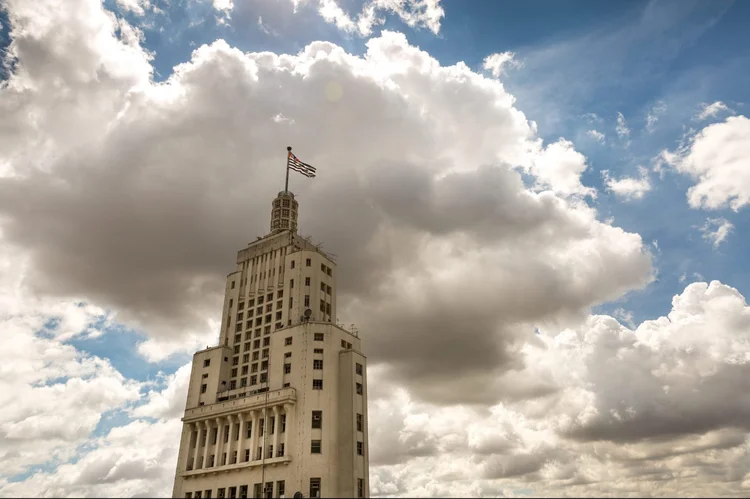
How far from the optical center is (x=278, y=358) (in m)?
92.8

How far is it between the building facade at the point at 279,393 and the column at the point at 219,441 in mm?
162

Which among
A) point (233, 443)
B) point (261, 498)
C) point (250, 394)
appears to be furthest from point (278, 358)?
point (261, 498)

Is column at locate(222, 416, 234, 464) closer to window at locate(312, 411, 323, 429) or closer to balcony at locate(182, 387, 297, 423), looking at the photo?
balcony at locate(182, 387, 297, 423)

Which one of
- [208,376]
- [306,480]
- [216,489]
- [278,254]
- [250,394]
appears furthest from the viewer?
[278,254]

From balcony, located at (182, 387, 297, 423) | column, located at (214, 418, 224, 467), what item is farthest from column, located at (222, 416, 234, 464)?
balcony, located at (182, 387, 297, 423)

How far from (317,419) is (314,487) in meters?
9.79

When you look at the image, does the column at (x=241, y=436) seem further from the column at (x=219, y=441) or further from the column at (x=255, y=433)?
the column at (x=219, y=441)

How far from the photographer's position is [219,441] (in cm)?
9112

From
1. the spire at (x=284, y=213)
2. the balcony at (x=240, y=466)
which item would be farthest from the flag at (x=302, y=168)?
the balcony at (x=240, y=466)

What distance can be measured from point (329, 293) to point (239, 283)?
1906cm

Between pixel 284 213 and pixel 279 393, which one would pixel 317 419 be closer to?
pixel 279 393

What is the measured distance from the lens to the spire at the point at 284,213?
118m

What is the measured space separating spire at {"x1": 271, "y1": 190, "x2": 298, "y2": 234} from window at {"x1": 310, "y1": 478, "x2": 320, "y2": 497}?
53360 mm

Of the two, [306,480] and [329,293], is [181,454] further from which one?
[329,293]
